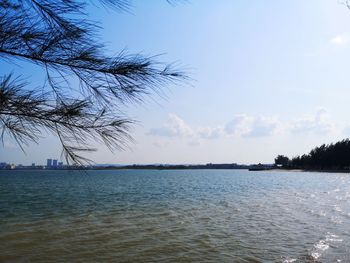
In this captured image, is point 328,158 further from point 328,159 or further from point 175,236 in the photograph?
point 175,236

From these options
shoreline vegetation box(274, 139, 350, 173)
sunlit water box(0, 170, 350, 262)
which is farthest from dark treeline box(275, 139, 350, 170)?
sunlit water box(0, 170, 350, 262)

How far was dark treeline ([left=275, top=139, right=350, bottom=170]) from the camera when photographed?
390ft

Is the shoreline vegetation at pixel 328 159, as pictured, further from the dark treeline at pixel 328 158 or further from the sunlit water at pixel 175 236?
the sunlit water at pixel 175 236

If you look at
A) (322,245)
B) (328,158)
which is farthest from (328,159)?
(322,245)

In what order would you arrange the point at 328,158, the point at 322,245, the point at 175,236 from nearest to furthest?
1. the point at 322,245
2. the point at 175,236
3. the point at 328,158

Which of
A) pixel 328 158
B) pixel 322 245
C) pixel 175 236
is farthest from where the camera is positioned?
pixel 328 158

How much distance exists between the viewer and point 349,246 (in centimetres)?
1096

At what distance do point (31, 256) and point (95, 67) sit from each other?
30.4 feet

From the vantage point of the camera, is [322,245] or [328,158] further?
[328,158]

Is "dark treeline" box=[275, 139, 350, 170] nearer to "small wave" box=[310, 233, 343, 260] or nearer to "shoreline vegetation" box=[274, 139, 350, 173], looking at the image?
"shoreline vegetation" box=[274, 139, 350, 173]

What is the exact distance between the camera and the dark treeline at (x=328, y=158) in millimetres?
118856

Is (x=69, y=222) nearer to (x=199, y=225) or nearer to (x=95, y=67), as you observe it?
(x=199, y=225)

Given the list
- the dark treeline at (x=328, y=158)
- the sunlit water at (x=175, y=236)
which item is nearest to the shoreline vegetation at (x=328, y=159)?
the dark treeline at (x=328, y=158)

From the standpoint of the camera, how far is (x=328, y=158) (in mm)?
127938
